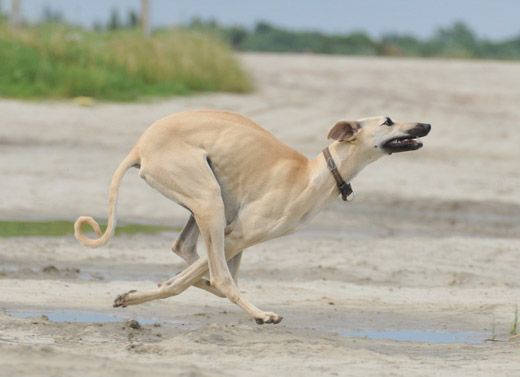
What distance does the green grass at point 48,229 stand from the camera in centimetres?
1356

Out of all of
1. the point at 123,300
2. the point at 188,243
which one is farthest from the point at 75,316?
the point at 188,243

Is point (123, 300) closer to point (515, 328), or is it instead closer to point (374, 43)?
point (515, 328)

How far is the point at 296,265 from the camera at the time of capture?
1256cm

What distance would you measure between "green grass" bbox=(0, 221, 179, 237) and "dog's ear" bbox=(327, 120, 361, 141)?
4.68 metres

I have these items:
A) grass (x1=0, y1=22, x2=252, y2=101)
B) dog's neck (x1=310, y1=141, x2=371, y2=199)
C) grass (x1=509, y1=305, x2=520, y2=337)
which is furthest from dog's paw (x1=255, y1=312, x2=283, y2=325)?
grass (x1=0, y1=22, x2=252, y2=101)

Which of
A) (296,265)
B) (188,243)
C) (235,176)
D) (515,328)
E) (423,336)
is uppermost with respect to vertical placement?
(235,176)

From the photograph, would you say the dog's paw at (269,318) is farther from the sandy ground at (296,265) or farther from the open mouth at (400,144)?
the open mouth at (400,144)

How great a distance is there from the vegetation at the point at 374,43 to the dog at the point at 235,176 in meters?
28.2

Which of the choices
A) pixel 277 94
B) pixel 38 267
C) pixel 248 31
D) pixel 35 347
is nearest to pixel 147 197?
pixel 38 267

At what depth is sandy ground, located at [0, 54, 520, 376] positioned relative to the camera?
8.62 meters

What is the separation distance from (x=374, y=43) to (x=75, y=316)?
32.3 meters

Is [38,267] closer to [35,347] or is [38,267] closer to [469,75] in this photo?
[35,347]

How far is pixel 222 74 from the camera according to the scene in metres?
24.2

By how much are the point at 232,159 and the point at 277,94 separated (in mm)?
15618
